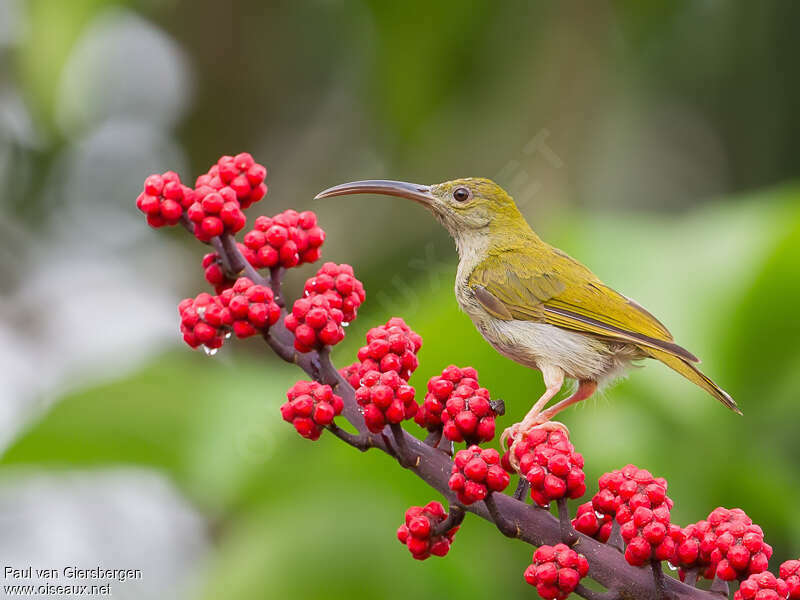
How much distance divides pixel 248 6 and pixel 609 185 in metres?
3.03

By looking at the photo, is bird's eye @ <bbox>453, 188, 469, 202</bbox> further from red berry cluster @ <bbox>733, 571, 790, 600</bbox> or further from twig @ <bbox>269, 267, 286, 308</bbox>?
red berry cluster @ <bbox>733, 571, 790, 600</bbox>

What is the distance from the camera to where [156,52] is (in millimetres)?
7355

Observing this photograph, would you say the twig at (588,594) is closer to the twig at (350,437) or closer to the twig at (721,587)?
the twig at (721,587)

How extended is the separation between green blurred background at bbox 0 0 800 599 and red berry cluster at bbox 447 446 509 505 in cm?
138

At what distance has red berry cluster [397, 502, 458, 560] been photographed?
1979mm

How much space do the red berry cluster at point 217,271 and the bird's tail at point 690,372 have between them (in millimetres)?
1125

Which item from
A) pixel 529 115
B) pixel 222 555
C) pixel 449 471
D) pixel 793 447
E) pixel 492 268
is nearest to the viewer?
pixel 449 471

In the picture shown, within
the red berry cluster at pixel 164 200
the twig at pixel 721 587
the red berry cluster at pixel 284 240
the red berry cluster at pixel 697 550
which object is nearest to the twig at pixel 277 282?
the red berry cluster at pixel 284 240

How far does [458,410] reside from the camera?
2008mm

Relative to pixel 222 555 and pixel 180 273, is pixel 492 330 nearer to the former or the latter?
pixel 222 555

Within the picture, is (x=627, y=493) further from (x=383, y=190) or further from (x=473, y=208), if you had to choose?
(x=473, y=208)

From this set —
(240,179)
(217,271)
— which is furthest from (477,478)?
(240,179)

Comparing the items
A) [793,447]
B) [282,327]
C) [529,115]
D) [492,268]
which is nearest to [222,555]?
[492,268]

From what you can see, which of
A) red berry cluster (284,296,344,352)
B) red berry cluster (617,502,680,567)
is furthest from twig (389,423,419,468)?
red berry cluster (617,502,680,567)
